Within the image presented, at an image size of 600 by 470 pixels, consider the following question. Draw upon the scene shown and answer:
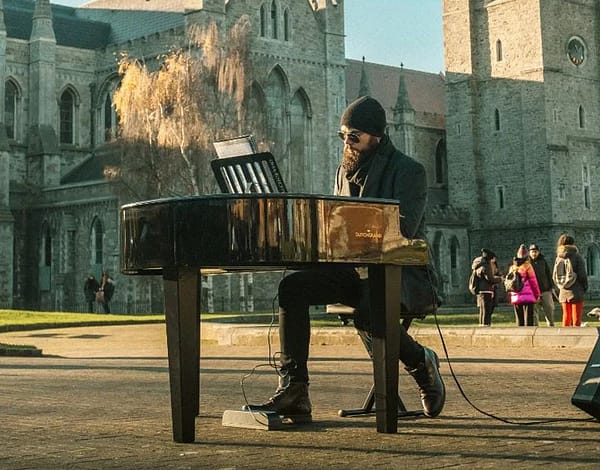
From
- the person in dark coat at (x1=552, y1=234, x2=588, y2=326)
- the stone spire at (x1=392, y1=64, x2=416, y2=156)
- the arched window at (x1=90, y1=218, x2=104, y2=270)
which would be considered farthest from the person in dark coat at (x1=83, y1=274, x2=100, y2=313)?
the person in dark coat at (x1=552, y1=234, x2=588, y2=326)

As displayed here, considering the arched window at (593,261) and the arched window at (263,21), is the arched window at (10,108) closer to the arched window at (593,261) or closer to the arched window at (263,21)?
the arched window at (263,21)

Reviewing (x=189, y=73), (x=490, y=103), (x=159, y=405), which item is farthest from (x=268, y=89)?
(x=159, y=405)

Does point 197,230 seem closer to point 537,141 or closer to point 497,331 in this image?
point 497,331

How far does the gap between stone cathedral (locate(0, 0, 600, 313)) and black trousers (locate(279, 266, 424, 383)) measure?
35.7 m

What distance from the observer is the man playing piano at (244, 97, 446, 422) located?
6453 mm

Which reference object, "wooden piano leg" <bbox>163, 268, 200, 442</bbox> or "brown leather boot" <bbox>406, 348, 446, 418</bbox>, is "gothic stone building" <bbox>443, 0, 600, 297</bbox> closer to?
"brown leather boot" <bbox>406, 348, 446, 418</bbox>

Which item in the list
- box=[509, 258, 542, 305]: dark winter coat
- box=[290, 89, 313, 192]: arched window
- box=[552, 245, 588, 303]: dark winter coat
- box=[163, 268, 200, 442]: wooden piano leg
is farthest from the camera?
box=[290, 89, 313, 192]: arched window

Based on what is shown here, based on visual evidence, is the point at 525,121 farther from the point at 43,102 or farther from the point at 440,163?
the point at 43,102

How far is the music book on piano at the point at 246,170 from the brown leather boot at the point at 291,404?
1139 mm

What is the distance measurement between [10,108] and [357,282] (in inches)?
1886

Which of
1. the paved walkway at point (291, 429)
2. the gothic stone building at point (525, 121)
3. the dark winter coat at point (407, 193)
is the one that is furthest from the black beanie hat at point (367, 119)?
the gothic stone building at point (525, 121)

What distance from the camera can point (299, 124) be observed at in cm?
5134

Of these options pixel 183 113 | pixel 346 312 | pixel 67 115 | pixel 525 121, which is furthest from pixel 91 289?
pixel 346 312

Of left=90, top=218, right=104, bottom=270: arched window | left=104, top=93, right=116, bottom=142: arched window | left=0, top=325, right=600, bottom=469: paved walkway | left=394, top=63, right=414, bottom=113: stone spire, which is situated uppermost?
left=394, top=63, right=414, bottom=113: stone spire
